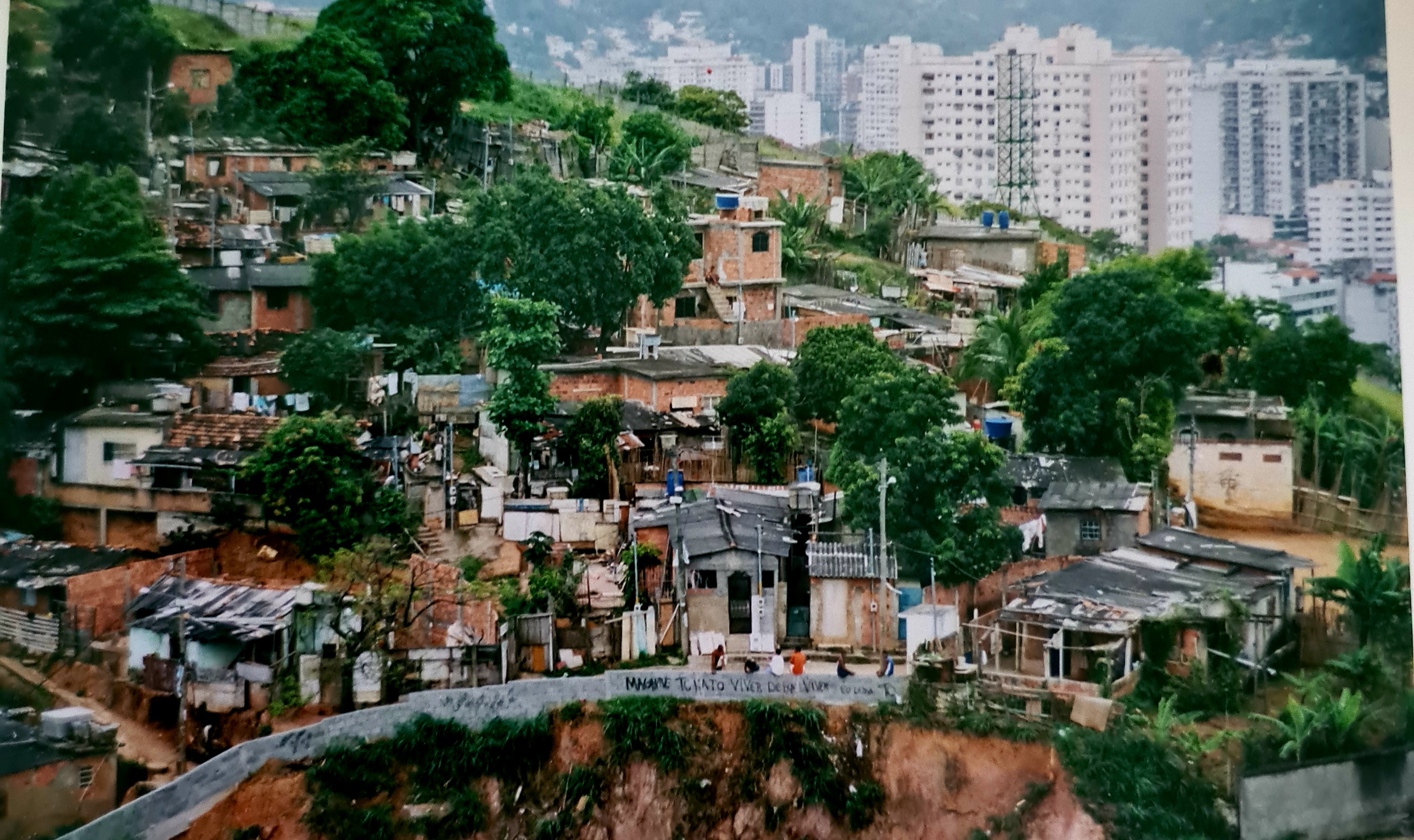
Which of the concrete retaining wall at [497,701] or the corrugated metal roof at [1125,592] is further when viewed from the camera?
the corrugated metal roof at [1125,592]

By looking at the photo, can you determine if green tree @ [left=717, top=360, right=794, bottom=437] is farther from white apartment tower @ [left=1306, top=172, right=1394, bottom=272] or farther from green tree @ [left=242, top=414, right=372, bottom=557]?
white apartment tower @ [left=1306, top=172, right=1394, bottom=272]

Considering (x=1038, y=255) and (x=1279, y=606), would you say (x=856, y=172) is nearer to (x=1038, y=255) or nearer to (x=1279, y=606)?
(x=1038, y=255)

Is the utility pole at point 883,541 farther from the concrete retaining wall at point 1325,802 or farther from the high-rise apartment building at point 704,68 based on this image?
the high-rise apartment building at point 704,68

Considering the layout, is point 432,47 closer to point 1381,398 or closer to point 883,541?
point 883,541

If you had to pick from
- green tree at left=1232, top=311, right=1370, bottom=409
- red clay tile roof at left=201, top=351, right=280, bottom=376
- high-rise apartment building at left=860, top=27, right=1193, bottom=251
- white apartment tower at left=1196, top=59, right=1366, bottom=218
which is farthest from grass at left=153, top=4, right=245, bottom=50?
green tree at left=1232, top=311, right=1370, bottom=409

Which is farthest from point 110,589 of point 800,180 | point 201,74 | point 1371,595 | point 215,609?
point 1371,595

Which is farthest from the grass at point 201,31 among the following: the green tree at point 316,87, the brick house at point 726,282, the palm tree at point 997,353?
the palm tree at point 997,353
